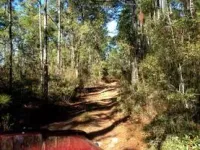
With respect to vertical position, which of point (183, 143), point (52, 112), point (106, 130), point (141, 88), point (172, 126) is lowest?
point (106, 130)

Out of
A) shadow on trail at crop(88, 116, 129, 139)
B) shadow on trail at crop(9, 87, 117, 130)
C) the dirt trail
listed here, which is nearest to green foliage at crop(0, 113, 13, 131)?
shadow on trail at crop(9, 87, 117, 130)

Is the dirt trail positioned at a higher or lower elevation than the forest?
lower

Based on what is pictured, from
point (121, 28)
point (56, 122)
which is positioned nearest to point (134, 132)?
point (56, 122)

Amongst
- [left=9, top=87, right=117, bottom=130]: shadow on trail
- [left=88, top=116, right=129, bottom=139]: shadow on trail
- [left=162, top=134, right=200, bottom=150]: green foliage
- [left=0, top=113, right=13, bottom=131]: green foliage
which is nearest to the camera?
[left=162, top=134, right=200, bottom=150]: green foliage

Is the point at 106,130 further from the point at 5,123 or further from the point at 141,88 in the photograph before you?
the point at 5,123

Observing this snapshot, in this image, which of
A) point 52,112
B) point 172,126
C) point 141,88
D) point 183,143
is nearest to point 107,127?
point 141,88

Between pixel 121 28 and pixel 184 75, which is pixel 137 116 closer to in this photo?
pixel 184 75

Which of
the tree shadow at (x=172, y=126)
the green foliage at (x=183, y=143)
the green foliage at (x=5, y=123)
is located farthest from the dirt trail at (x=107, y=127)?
the green foliage at (x=5, y=123)

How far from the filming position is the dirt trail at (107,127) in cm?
1389

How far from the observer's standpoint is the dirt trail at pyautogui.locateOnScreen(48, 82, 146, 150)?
13.9 m

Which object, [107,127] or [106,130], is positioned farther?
[107,127]

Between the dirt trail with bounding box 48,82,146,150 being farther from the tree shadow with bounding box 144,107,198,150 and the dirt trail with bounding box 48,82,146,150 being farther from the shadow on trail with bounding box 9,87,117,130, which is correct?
the tree shadow with bounding box 144,107,198,150

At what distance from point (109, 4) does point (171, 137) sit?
20668 millimetres

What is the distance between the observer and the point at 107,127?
53.4ft
